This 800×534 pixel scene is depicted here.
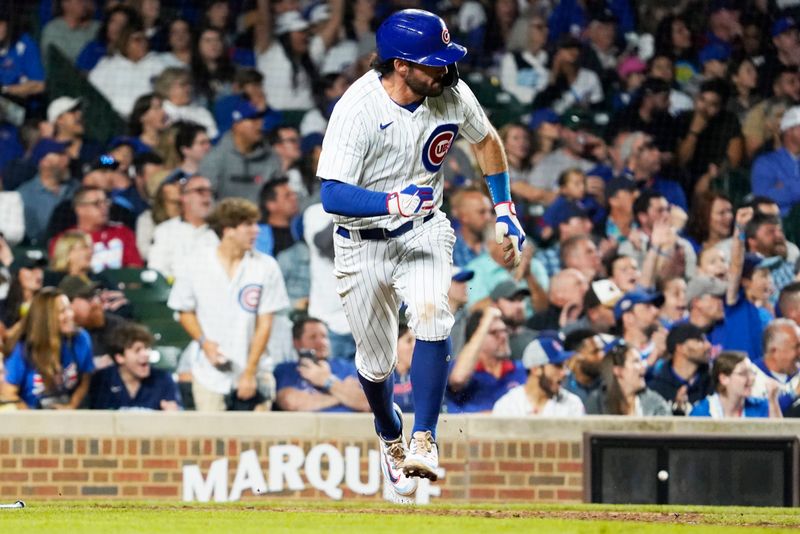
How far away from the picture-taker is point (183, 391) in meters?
9.61

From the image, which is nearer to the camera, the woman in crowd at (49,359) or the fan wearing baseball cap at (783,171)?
the woman in crowd at (49,359)

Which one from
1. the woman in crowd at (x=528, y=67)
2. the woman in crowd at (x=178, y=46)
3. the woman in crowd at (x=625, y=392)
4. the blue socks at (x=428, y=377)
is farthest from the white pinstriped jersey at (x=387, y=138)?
the woman in crowd at (x=178, y=46)

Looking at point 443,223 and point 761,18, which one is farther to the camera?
point 761,18

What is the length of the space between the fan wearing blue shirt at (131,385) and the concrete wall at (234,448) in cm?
25

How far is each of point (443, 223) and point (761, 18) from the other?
20.0ft

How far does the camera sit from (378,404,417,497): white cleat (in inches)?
252

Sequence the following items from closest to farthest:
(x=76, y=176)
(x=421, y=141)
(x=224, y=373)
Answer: (x=421, y=141) → (x=224, y=373) → (x=76, y=176)

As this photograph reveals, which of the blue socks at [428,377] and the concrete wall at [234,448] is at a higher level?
the blue socks at [428,377]

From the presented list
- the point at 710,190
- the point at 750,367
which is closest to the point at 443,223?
the point at 750,367

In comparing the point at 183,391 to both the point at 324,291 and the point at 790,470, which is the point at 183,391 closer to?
the point at 324,291

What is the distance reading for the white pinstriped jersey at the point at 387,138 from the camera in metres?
5.75

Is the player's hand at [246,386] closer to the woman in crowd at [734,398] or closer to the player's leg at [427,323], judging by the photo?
the woman in crowd at [734,398]

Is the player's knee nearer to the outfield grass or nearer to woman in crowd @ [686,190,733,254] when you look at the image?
the outfield grass

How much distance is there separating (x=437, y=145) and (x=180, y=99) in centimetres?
516
